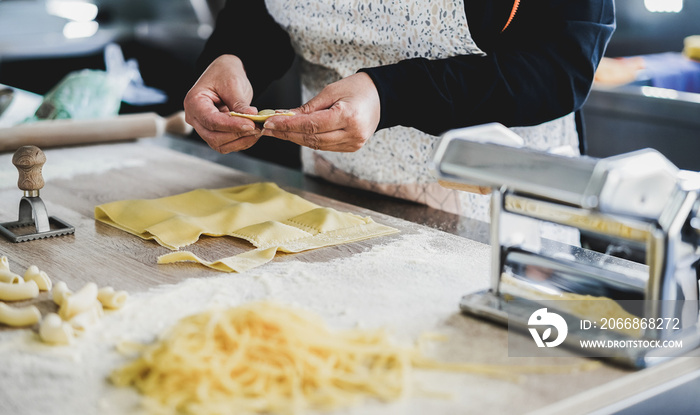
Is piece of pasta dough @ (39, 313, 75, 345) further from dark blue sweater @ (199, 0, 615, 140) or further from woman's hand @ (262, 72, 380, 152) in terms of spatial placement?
dark blue sweater @ (199, 0, 615, 140)

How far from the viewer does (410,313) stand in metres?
0.94

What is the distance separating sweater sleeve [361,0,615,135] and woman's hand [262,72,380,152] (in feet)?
0.11

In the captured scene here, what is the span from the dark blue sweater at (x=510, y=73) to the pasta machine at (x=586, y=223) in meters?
0.35

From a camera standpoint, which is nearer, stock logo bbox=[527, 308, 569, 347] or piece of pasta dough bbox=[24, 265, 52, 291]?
stock logo bbox=[527, 308, 569, 347]

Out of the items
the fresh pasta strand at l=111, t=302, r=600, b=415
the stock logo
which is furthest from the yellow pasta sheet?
the stock logo

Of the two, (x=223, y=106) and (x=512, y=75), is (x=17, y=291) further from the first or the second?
(x=512, y=75)

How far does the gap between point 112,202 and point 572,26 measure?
97cm

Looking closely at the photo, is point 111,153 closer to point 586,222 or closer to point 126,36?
point 586,222

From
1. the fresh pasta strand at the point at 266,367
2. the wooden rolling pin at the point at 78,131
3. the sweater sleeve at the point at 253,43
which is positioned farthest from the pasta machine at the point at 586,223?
the wooden rolling pin at the point at 78,131

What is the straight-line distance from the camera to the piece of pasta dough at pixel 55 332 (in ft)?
2.78

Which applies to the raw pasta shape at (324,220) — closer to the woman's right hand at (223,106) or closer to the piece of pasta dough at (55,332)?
the woman's right hand at (223,106)

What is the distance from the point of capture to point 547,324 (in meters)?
0.86

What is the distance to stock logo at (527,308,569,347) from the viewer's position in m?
0.84

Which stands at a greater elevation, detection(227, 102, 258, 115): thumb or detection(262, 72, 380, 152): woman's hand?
detection(262, 72, 380, 152): woman's hand
